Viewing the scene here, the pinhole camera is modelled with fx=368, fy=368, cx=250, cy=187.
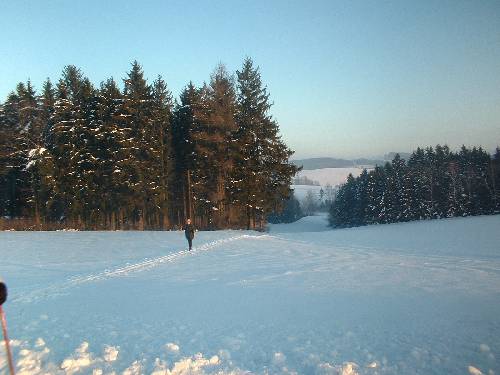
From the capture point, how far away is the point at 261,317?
28.0 ft

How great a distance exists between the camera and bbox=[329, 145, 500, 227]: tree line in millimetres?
58531

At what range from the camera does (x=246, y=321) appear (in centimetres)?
827

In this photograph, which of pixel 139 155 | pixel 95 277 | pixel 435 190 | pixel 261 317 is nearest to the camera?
pixel 261 317

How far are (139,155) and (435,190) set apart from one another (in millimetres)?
47463

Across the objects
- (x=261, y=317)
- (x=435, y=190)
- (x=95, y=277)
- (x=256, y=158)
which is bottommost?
(x=261, y=317)

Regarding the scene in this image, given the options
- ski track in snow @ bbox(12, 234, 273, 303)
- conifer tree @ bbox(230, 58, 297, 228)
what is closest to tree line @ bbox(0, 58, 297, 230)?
conifer tree @ bbox(230, 58, 297, 228)

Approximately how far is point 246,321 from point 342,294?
330 cm

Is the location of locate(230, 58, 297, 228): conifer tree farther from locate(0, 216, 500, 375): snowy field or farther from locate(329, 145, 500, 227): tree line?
locate(329, 145, 500, 227): tree line

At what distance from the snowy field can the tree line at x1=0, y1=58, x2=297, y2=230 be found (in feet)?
73.6

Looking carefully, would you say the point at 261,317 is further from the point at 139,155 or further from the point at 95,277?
the point at 139,155

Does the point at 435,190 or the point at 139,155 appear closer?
the point at 139,155

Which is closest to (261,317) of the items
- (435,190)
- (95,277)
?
(95,277)

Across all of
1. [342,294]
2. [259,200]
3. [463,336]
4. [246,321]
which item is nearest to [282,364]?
[246,321]

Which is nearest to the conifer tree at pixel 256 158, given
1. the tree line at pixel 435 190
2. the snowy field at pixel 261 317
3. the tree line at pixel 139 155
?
the tree line at pixel 139 155
